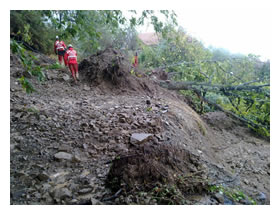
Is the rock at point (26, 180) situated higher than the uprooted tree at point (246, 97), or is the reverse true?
the uprooted tree at point (246, 97)

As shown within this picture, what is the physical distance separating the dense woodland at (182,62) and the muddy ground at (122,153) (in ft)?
2.43

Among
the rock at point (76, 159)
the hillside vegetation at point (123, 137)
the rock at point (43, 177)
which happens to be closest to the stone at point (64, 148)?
the hillside vegetation at point (123, 137)

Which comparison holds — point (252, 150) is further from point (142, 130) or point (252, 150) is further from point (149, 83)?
point (149, 83)

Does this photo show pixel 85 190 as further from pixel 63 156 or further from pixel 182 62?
Answer: pixel 182 62

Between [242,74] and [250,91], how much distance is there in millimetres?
2463

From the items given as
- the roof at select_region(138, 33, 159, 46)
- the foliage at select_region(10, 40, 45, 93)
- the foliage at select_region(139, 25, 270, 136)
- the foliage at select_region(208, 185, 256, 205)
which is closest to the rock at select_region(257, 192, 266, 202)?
the foliage at select_region(208, 185, 256, 205)

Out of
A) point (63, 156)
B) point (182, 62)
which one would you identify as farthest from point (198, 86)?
point (63, 156)

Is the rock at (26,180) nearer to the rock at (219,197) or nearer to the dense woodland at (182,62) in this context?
the dense woodland at (182,62)

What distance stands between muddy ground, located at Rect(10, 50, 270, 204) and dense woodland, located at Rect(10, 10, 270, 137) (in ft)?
2.43

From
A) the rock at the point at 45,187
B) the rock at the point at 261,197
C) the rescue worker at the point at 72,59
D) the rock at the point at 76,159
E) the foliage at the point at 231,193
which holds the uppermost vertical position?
the rescue worker at the point at 72,59

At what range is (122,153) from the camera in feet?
8.82

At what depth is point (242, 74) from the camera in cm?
663

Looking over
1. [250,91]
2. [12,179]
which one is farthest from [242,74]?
[12,179]

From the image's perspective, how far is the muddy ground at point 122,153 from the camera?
2053 mm
